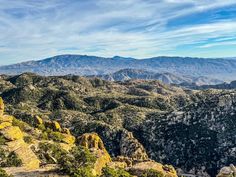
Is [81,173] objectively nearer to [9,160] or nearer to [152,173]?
[9,160]

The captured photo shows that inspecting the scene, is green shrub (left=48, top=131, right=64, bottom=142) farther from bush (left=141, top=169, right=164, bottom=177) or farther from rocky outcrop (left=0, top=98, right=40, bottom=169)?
bush (left=141, top=169, right=164, bottom=177)

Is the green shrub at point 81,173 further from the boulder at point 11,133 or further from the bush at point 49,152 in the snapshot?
the boulder at point 11,133

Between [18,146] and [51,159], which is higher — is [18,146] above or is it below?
above

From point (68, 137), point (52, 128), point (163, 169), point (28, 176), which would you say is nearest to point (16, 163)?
point (28, 176)

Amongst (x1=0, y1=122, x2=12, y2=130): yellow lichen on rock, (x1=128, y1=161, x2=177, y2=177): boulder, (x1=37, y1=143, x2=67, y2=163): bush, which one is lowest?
(x1=128, y1=161, x2=177, y2=177): boulder

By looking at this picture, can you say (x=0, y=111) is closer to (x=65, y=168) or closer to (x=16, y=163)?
(x=16, y=163)

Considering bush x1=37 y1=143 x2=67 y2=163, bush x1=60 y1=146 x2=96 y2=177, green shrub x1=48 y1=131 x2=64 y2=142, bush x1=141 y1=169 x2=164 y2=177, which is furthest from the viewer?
green shrub x1=48 y1=131 x2=64 y2=142

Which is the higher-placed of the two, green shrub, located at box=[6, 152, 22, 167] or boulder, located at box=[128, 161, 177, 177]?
green shrub, located at box=[6, 152, 22, 167]

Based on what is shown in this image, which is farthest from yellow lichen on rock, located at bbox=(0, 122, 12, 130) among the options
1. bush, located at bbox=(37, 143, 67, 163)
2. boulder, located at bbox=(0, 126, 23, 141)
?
bush, located at bbox=(37, 143, 67, 163)

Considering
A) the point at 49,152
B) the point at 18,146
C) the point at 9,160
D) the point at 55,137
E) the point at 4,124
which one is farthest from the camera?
the point at 55,137

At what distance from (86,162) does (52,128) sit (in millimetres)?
84577

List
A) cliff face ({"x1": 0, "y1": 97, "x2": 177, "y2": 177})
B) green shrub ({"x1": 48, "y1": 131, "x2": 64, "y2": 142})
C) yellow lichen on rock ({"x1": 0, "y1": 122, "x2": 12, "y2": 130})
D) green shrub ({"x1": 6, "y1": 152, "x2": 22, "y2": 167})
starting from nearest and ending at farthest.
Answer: cliff face ({"x1": 0, "y1": 97, "x2": 177, "y2": 177}) → green shrub ({"x1": 6, "y1": 152, "x2": 22, "y2": 167}) → yellow lichen on rock ({"x1": 0, "y1": 122, "x2": 12, "y2": 130}) → green shrub ({"x1": 48, "y1": 131, "x2": 64, "y2": 142})

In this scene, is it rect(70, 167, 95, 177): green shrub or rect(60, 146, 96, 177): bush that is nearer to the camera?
rect(70, 167, 95, 177): green shrub

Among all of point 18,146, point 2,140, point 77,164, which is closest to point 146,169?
point 77,164
